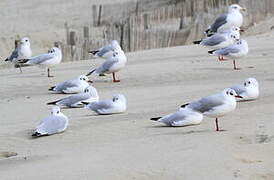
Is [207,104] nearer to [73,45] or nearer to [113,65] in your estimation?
[113,65]

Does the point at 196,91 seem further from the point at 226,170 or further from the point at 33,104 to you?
the point at 226,170

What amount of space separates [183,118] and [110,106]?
60.3 inches

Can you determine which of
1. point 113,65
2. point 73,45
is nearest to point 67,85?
point 113,65

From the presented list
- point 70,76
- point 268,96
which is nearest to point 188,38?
point 70,76

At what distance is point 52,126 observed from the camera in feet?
32.3

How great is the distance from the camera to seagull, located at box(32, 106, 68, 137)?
978 cm

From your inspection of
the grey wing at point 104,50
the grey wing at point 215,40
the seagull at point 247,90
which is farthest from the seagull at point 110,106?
the grey wing at point 215,40

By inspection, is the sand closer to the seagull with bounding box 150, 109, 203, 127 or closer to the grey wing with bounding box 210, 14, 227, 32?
the seagull with bounding box 150, 109, 203, 127

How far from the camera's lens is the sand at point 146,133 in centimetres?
773

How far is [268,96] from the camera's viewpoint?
37.1ft

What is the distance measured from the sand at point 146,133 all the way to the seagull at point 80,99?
0.12m

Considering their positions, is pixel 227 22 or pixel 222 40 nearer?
pixel 222 40

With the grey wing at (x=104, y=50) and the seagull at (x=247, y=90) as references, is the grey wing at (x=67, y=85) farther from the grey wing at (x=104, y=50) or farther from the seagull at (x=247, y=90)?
the seagull at (x=247, y=90)

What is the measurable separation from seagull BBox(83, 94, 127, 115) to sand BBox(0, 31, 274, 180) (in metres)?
0.09
